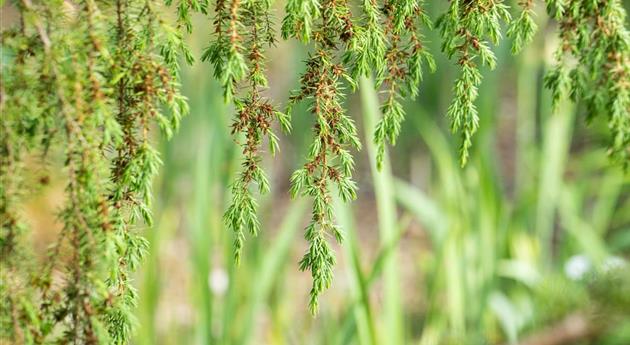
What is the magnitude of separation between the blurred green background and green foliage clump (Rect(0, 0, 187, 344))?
40.2 inches

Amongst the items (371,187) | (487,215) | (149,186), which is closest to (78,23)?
(149,186)

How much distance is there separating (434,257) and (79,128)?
2.54 meters

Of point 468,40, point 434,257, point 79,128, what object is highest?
point 434,257

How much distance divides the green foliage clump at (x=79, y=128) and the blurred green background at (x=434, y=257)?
102 cm

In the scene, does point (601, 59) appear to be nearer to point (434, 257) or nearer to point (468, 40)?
point (468, 40)

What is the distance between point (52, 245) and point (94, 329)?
3.7 inches

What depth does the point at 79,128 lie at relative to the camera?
0.78 m

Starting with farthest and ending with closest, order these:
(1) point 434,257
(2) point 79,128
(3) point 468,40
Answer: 1. (1) point 434,257
2. (3) point 468,40
3. (2) point 79,128

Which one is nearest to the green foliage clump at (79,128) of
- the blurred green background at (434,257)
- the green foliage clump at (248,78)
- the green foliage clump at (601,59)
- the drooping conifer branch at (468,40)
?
the green foliage clump at (248,78)

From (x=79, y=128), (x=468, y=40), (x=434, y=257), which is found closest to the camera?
(x=79, y=128)

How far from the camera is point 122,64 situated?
84 centimetres

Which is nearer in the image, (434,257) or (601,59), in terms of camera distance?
(601,59)

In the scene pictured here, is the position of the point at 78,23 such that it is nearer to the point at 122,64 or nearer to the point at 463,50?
the point at 122,64

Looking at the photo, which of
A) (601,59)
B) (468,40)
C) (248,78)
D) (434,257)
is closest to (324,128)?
(248,78)
